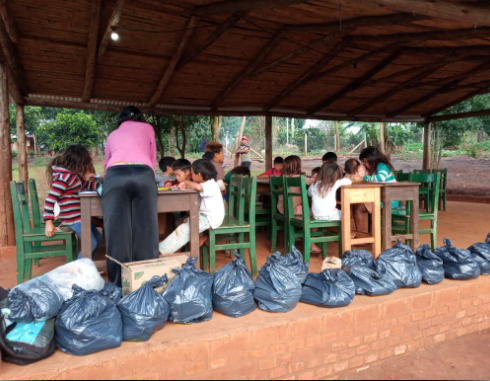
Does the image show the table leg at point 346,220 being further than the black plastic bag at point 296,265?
Yes

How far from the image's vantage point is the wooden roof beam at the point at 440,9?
3379 millimetres

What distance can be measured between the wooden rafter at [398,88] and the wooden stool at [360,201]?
14.9ft

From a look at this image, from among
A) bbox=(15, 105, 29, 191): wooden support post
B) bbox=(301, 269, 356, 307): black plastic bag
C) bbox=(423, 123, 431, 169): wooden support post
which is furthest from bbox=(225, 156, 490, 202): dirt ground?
bbox=(15, 105, 29, 191): wooden support post

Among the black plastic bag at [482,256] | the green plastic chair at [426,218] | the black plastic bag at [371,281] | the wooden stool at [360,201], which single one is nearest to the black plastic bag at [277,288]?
the black plastic bag at [371,281]

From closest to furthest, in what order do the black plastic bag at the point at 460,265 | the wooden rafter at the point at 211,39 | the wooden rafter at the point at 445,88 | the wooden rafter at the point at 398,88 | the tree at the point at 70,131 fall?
the black plastic bag at the point at 460,265, the wooden rafter at the point at 211,39, the wooden rafter at the point at 398,88, the wooden rafter at the point at 445,88, the tree at the point at 70,131

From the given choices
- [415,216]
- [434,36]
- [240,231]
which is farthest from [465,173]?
[240,231]

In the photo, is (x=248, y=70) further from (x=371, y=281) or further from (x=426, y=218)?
(x=371, y=281)

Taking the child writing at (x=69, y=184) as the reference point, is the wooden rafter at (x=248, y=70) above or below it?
above

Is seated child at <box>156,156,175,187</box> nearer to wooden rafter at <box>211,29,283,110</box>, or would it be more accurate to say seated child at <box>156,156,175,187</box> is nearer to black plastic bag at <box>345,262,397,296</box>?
black plastic bag at <box>345,262,397,296</box>

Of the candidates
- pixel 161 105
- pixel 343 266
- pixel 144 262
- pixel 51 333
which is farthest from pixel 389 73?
pixel 51 333

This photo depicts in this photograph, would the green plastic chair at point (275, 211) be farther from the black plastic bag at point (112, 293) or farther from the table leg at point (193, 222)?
the black plastic bag at point (112, 293)

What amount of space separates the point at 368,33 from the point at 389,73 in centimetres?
201

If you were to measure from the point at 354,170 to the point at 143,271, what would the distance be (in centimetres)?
252

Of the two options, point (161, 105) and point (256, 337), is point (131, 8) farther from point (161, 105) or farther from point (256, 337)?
point (256, 337)
